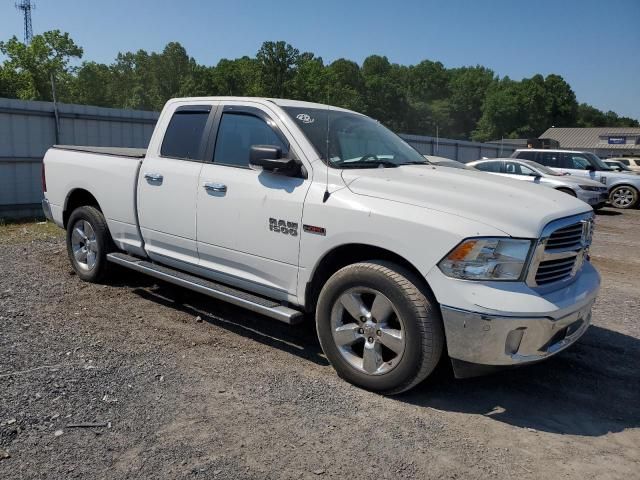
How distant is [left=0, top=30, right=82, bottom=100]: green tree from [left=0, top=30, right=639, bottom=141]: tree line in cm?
9

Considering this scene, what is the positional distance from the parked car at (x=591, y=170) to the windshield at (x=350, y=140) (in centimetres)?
1458

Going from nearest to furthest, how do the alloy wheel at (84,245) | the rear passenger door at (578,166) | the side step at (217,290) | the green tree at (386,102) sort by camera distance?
1. the side step at (217,290)
2. the alloy wheel at (84,245)
3. the rear passenger door at (578,166)
4. the green tree at (386,102)

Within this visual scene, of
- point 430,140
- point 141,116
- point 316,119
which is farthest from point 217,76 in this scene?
point 316,119

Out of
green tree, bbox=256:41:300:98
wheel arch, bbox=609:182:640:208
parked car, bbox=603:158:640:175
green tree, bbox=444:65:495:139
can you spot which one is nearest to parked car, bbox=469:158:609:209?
wheel arch, bbox=609:182:640:208

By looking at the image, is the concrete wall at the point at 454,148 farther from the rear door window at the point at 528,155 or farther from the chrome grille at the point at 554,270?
the chrome grille at the point at 554,270

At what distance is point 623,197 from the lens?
60.4 ft

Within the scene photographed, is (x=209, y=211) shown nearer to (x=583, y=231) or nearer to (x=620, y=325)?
(x=583, y=231)

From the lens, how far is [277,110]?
14.8ft

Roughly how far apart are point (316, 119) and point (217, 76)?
87077mm

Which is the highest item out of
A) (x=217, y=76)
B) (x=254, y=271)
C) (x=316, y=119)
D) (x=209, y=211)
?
(x=217, y=76)

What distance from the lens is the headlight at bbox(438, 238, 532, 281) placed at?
3.28 meters

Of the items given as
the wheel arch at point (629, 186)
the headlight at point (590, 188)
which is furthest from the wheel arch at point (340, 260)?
the wheel arch at point (629, 186)

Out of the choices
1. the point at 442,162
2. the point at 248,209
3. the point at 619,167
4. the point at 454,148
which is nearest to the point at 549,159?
the point at 619,167

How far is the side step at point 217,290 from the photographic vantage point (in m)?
4.05
